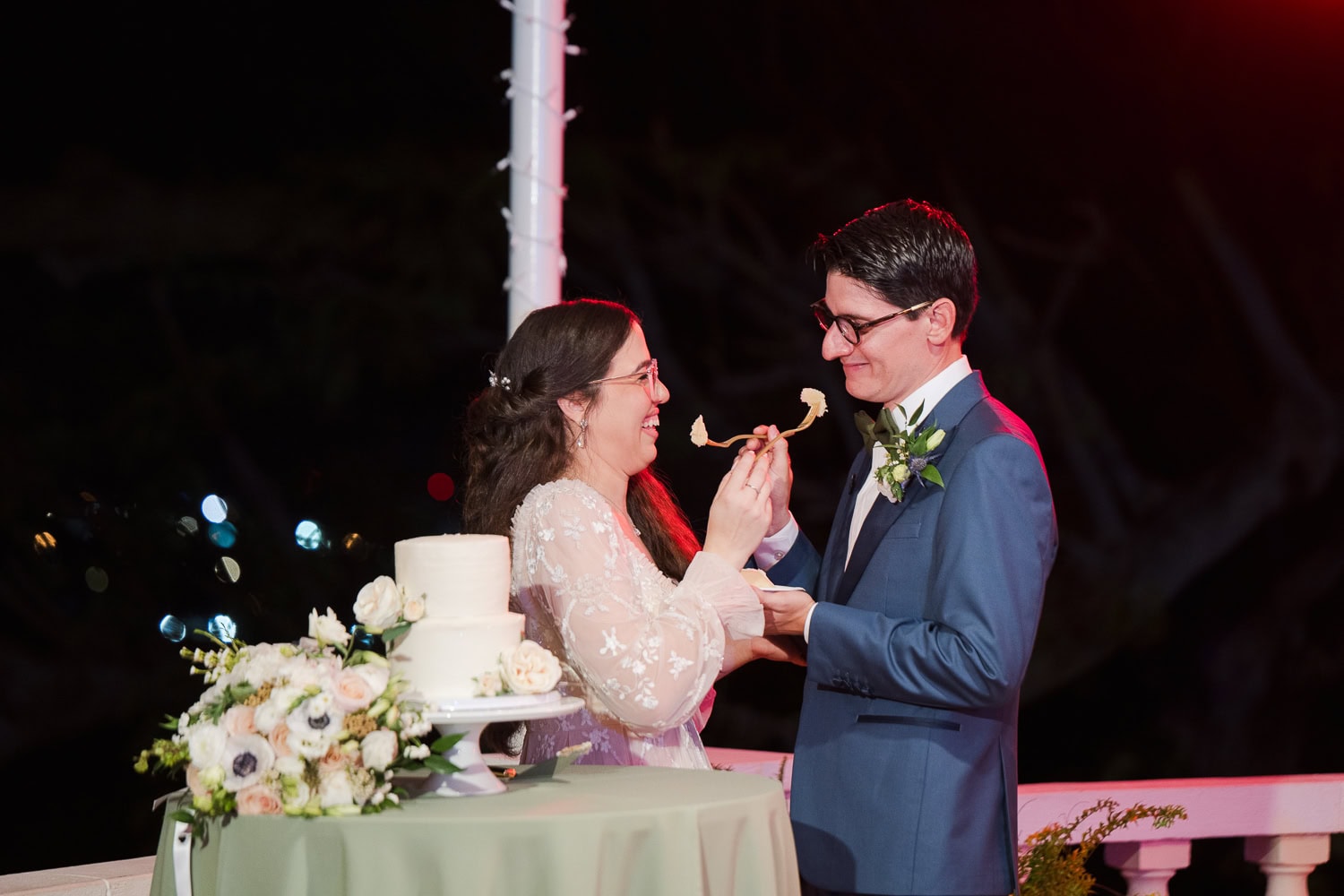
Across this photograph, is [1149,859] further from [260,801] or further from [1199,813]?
[260,801]

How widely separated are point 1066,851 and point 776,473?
1.56 metres

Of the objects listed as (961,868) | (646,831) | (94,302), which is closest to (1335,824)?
(961,868)

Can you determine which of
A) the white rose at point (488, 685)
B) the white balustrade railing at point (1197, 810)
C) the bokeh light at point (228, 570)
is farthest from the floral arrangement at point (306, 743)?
the bokeh light at point (228, 570)

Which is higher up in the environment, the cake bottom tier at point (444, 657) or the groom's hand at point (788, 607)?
the groom's hand at point (788, 607)

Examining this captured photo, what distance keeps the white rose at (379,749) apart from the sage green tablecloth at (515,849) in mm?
78

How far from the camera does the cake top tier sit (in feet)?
7.71

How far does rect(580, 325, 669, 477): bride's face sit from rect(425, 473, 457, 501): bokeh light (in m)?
7.39

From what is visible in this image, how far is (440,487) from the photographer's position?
34.2 ft

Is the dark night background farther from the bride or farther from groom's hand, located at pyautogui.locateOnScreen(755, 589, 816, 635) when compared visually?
groom's hand, located at pyautogui.locateOnScreen(755, 589, 816, 635)

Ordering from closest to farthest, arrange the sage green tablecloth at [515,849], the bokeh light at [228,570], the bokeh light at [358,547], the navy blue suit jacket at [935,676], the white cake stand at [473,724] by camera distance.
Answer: the sage green tablecloth at [515,849] → the white cake stand at [473,724] → the navy blue suit jacket at [935,676] → the bokeh light at [228,570] → the bokeh light at [358,547]

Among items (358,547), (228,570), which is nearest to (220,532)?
(228,570)

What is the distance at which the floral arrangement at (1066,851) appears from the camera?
3637mm

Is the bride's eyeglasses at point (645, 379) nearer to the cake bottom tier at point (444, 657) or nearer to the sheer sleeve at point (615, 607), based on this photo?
the sheer sleeve at point (615, 607)

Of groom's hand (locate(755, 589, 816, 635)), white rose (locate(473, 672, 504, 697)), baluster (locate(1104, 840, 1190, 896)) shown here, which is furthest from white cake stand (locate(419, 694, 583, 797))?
baluster (locate(1104, 840, 1190, 896))
